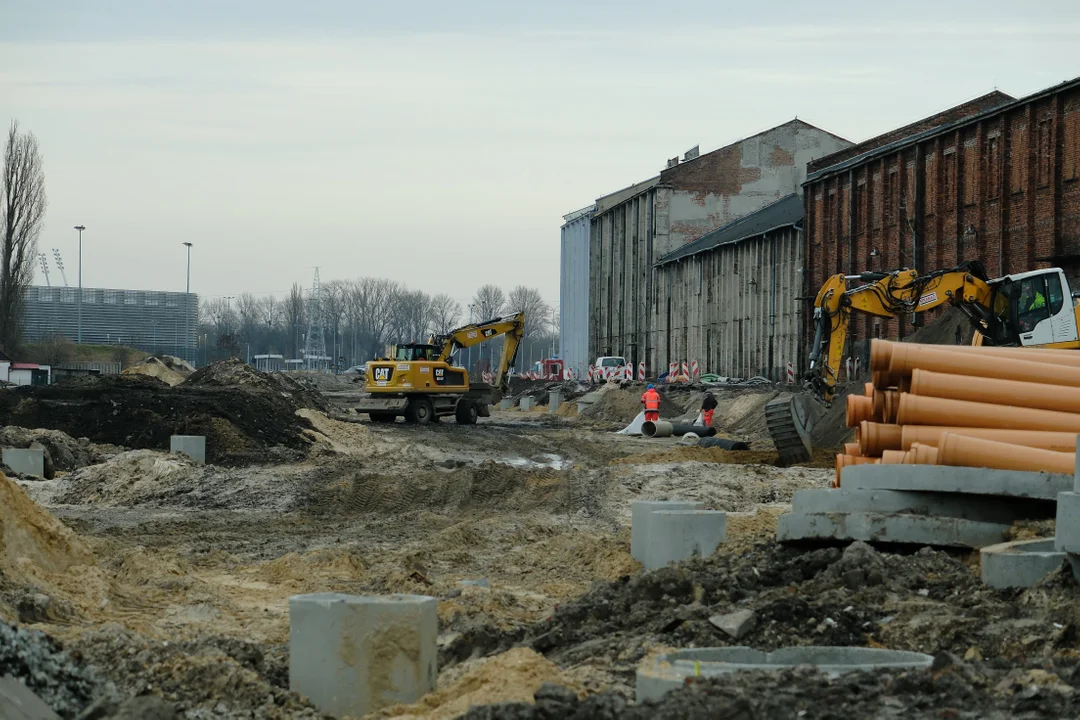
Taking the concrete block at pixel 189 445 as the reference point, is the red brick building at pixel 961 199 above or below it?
above

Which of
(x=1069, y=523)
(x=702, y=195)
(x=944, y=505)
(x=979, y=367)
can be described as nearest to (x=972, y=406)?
(x=979, y=367)

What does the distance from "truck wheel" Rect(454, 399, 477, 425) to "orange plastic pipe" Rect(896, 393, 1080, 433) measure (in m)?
27.6

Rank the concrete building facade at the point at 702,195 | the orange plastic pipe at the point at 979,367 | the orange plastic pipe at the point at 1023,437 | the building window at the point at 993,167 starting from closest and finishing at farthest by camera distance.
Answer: the orange plastic pipe at the point at 1023,437
the orange plastic pipe at the point at 979,367
the building window at the point at 993,167
the concrete building facade at the point at 702,195

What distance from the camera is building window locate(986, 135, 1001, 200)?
102 feet

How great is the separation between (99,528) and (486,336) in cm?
2356

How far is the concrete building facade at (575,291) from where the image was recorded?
7094cm

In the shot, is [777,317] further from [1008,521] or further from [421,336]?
[421,336]

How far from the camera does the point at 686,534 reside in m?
9.86

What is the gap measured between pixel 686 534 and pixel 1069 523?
354 centimetres

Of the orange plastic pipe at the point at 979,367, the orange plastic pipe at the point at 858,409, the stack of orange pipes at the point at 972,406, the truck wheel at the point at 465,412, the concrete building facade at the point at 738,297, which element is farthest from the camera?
the concrete building facade at the point at 738,297

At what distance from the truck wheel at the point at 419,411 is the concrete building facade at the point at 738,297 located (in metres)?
12.5

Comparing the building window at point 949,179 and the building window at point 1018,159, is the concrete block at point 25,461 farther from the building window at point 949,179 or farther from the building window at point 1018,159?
the building window at point 949,179

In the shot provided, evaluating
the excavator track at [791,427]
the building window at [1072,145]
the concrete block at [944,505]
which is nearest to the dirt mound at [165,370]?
the building window at [1072,145]

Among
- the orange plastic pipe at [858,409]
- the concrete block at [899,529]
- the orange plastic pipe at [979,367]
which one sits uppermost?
the orange plastic pipe at [979,367]
